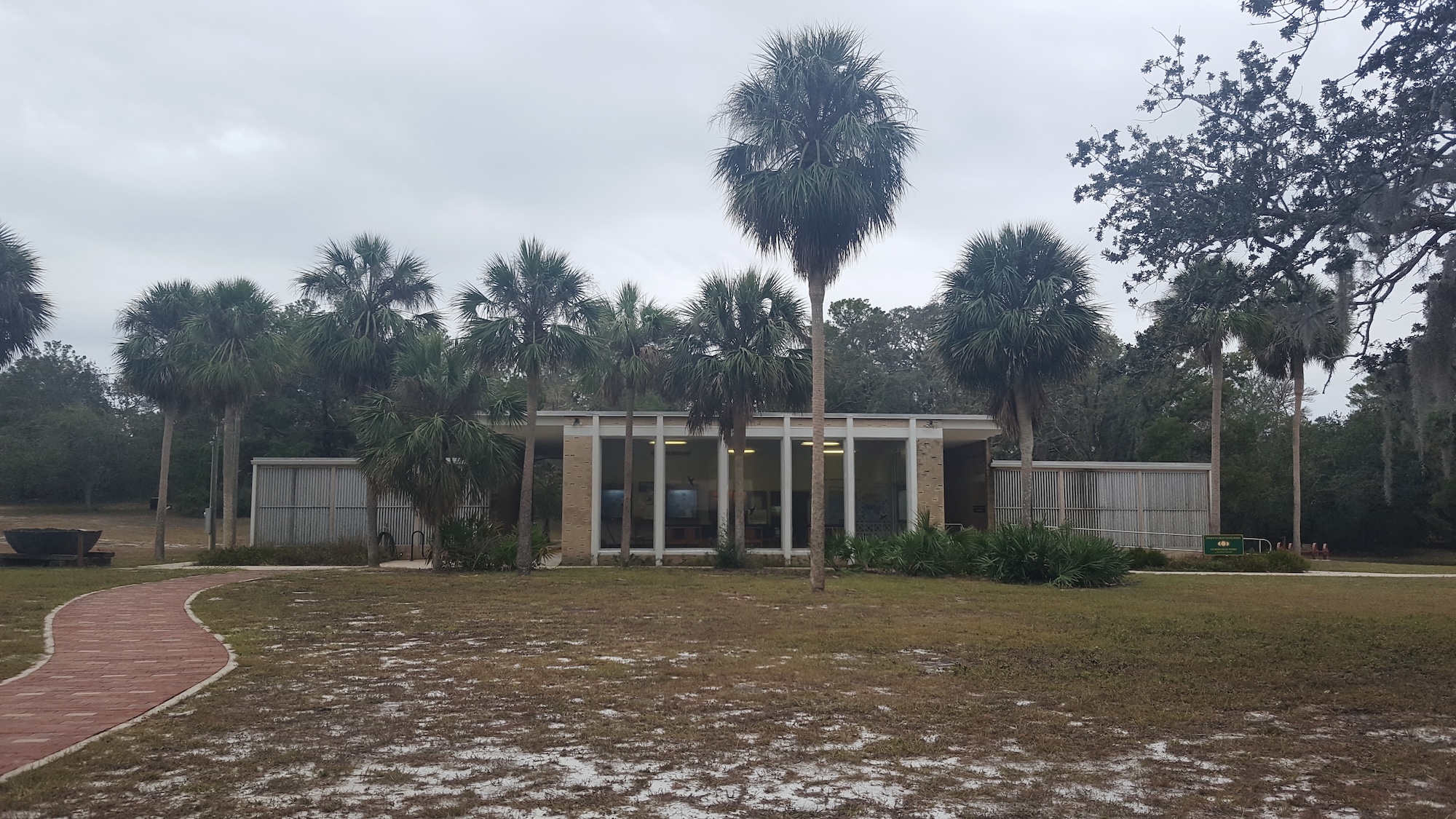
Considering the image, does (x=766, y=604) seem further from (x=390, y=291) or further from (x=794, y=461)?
(x=794, y=461)

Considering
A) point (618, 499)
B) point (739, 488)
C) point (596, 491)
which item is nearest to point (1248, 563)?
point (739, 488)

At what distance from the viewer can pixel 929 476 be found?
25438 mm

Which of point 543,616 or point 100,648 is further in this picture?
point 543,616

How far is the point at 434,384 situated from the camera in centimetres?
2098

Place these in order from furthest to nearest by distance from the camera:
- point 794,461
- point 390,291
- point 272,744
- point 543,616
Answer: point 794,461 → point 390,291 → point 543,616 → point 272,744

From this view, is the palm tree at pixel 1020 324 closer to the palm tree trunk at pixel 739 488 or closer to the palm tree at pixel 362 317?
the palm tree trunk at pixel 739 488

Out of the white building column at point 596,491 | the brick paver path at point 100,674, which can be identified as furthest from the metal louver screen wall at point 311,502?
the brick paver path at point 100,674

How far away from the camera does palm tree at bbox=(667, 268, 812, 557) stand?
21.8 meters

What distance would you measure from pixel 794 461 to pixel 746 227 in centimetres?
1589

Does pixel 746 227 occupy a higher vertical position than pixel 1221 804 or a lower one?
higher

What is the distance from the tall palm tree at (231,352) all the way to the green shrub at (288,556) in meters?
1.75

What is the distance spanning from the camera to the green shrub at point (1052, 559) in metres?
17.9

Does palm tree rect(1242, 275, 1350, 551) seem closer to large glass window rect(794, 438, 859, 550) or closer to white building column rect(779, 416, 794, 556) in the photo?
white building column rect(779, 416, 794, 556)

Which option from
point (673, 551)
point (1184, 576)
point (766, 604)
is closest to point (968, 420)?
point (1184, 576)
